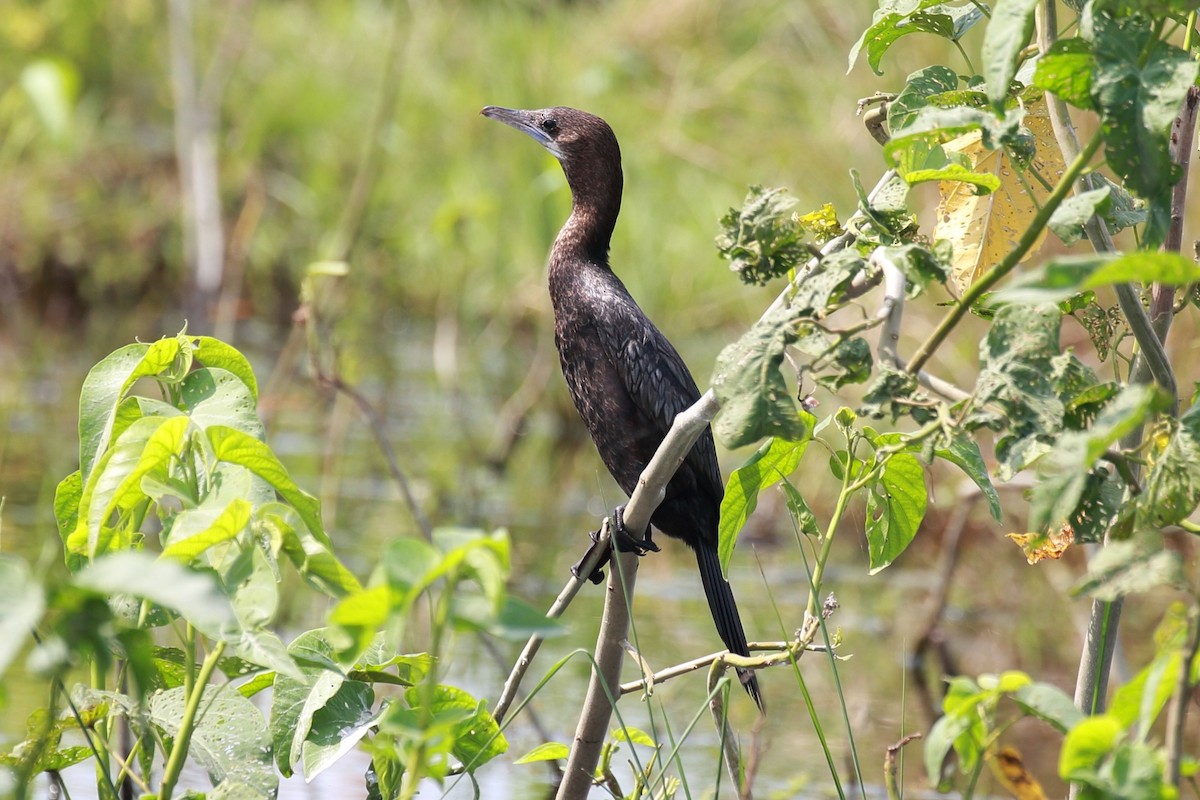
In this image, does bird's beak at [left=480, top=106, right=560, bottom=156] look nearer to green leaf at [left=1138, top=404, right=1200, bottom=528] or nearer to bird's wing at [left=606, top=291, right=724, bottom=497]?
bird's wing at [left=606, top=291, right=724, bottom=497]

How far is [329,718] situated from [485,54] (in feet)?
22.7

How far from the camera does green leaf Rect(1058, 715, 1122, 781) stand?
1.08m

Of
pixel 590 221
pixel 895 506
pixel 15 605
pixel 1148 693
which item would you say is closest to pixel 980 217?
pixel 895 506

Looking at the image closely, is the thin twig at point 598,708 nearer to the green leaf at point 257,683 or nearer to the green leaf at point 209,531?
the green leaf at point 257,683

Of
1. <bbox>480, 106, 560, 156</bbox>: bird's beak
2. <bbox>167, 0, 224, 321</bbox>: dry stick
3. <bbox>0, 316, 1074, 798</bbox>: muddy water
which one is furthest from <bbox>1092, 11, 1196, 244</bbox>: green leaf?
<bbox>167, 0, 224, 321</bbox>: dry stick

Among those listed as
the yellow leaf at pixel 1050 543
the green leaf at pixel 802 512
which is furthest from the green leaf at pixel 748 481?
the yellow leaf at pixel 1050 543

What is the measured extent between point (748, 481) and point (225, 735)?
2.15ft

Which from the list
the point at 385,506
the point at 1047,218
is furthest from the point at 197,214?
the point at 1047,218

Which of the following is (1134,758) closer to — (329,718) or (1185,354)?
(329,718)

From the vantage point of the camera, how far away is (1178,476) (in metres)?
1.22

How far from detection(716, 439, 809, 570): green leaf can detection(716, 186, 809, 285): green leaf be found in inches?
12.0

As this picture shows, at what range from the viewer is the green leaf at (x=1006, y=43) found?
121 centimetres

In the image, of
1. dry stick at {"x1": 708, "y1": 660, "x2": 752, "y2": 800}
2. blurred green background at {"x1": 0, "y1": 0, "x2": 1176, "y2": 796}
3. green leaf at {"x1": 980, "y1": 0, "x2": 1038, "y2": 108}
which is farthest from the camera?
blurred green background at {"x1": 0, "y1": 0, "x2": 1176, "y2": 796}

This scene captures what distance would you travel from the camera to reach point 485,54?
8273 mm
